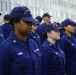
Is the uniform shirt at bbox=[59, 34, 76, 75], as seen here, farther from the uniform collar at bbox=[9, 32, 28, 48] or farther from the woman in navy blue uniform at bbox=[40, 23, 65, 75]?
the uniform collar at bbox=[9, 32, 28, 48]

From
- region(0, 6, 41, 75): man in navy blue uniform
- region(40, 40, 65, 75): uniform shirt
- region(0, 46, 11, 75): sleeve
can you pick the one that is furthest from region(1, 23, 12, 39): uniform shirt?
region(0, 46, 11, 75): sleeve

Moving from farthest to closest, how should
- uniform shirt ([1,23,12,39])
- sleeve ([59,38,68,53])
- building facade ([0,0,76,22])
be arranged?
building facade ([0,0,76,22]), uniform shirt ([1,23,12,39]), sleeve ([59,38,68,53])

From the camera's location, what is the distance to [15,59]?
13.9 ft

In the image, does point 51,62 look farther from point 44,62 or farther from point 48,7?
point 48,7

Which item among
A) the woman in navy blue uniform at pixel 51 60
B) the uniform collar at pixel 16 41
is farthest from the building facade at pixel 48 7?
the uniform collar at pixel 16 41

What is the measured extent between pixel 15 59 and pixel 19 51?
12 centimetres

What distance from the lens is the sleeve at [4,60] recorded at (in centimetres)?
420

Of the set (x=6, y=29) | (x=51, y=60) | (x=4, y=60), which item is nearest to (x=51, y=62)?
(x=51, y=60)

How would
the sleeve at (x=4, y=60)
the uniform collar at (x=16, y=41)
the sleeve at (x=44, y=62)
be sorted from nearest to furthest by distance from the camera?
1. the sleeve at (x=4, y=60)
2. the uniform collar at (x=16, y=41)
3. the sleeve at (x=44, y=62)

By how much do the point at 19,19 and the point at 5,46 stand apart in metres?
0.40

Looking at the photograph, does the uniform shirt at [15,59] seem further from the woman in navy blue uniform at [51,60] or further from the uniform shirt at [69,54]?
the uniform shirt at [69,54]

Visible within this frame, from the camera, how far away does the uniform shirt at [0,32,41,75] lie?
421cm

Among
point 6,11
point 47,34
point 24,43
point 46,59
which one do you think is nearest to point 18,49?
point 24,43

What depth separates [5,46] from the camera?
421cm
